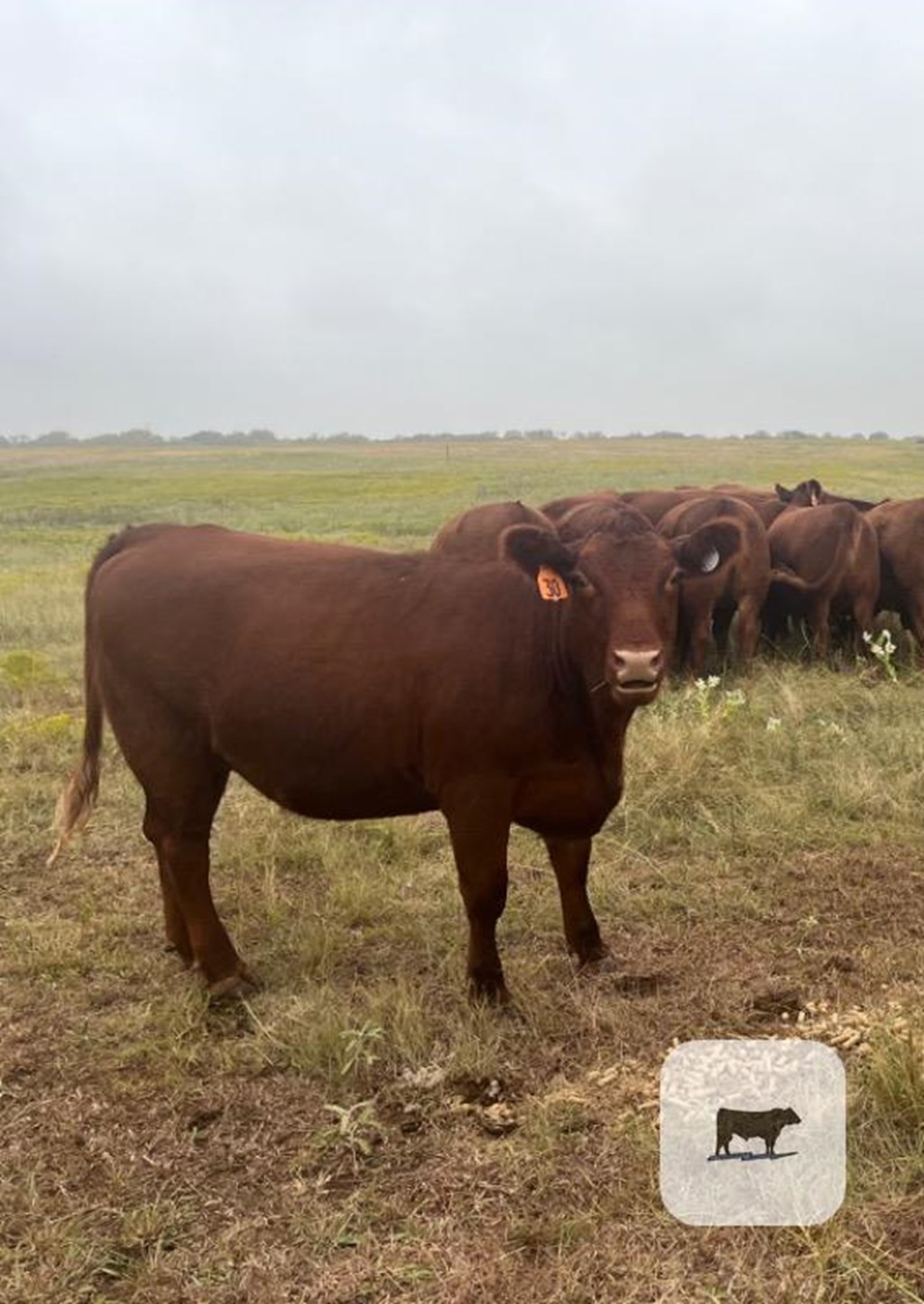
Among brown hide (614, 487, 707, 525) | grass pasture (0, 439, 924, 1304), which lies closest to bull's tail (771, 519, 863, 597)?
brown hide (614, 487, 707, 525)

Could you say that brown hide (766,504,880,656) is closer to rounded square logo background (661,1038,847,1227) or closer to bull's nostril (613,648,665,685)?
bull's nostril (613,648,665,685)

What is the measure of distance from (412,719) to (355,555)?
79 centimetres

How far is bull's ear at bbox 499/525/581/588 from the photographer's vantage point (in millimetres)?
3748

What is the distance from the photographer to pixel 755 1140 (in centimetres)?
289

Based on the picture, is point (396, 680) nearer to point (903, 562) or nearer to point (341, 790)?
point (341, 790)

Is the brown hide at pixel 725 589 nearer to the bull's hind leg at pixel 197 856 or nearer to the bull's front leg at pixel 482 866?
the bull's front leg at pixel 482 866

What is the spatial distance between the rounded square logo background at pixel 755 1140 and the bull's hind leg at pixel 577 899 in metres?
1.00

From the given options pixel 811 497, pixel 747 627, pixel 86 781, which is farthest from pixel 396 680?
pixel 811 497

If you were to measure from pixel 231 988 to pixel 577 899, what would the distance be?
1436 mm

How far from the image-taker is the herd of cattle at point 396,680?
12.6 feet

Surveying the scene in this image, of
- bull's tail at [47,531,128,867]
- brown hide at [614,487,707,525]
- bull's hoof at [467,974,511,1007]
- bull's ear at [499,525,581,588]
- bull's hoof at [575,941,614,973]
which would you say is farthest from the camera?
brown hide at [614,487,707,525]

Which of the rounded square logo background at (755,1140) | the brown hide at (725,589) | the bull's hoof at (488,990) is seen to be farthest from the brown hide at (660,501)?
the rounded square logo background at (755,1140)

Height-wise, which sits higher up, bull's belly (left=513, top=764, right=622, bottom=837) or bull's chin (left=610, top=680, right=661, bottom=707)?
bull's chin (left=610, top=680, right=661, bottom=707)

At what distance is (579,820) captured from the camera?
4.07 m
